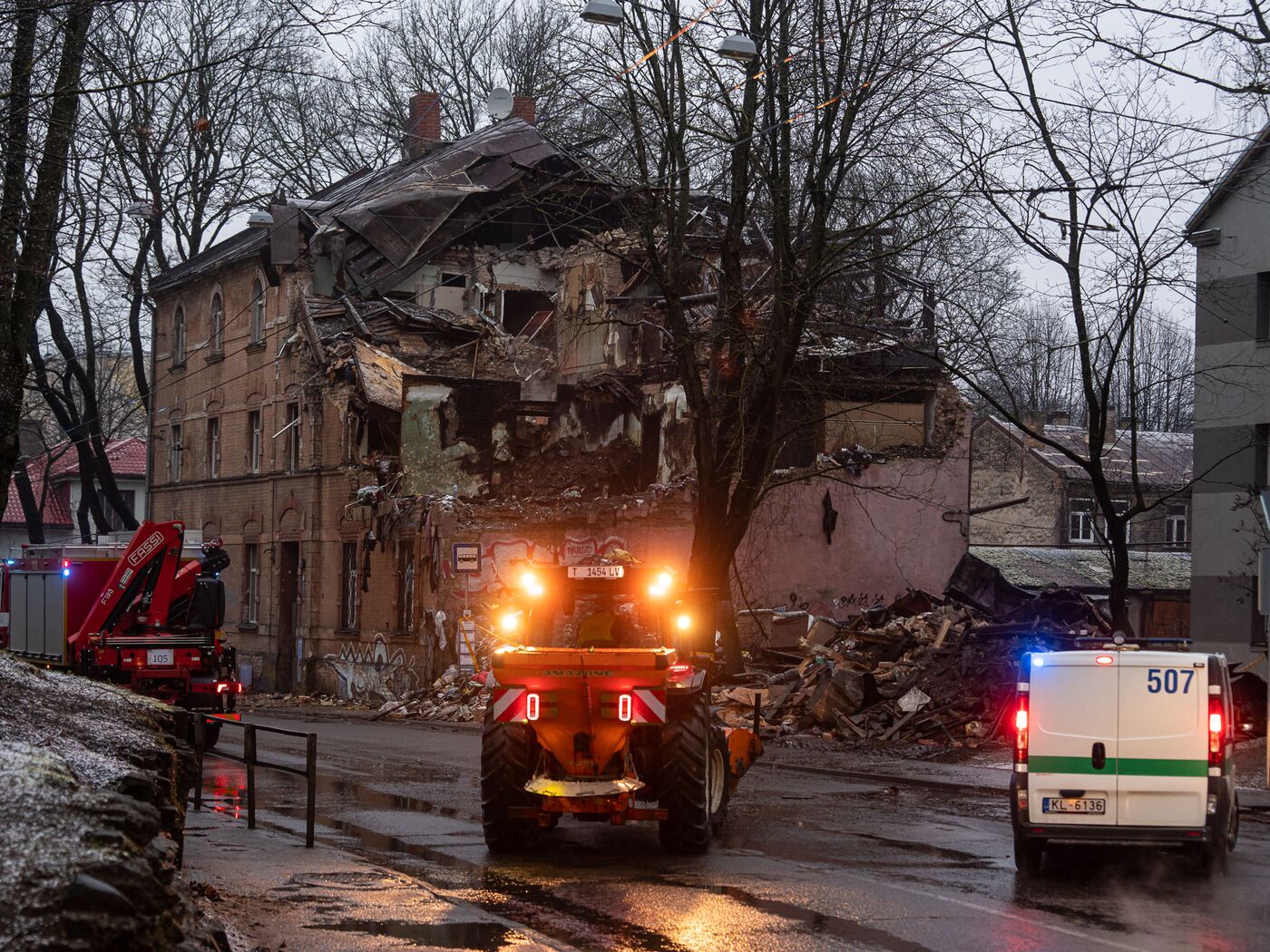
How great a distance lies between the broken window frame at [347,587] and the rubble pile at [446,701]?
5.28 metres

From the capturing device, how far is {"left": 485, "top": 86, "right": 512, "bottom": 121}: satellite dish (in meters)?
42.4

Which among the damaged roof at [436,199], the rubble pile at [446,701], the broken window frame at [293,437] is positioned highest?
the damaged roof at [436,199]

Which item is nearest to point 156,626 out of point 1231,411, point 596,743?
point 596,743

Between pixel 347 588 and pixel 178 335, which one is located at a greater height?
pixel 178 335

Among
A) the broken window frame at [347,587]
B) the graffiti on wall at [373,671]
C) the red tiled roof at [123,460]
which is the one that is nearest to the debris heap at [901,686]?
the graffiti on wall at [373,671]

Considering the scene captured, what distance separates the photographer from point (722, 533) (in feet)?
86.6

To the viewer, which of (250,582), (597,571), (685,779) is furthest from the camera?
(250,582)

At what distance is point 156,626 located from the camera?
946 inches

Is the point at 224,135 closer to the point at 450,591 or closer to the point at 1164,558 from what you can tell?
the point at 450,591

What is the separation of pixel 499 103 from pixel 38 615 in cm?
2031

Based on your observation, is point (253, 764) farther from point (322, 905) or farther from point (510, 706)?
point (322, 905)

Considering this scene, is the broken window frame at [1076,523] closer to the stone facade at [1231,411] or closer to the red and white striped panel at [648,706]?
the stone facade at [1231,411]

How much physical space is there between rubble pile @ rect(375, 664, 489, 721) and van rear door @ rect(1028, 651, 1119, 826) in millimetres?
19461

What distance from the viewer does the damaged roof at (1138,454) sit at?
58969 millimetres
